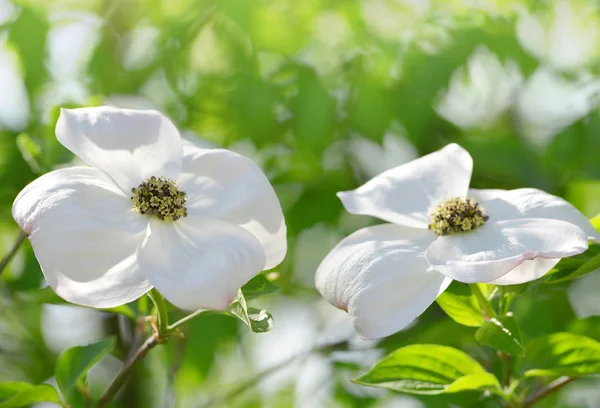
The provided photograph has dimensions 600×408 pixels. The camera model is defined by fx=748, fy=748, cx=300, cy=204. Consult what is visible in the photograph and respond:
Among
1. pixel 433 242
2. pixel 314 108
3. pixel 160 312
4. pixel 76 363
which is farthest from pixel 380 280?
pixel 314 108

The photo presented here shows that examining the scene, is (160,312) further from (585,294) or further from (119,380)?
(585,294)

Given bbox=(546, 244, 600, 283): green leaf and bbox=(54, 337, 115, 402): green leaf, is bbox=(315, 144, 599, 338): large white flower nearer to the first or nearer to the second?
bbox=(546, 244, 600, 283): green leaf

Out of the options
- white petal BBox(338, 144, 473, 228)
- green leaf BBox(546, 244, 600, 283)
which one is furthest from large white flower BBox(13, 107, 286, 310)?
green leaf BBox(546, 244, 600, 283)

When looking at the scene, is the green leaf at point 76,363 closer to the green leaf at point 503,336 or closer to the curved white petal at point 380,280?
the curved white petal at point 380,280

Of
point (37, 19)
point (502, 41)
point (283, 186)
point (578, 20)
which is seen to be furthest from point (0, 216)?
point (578, 20)

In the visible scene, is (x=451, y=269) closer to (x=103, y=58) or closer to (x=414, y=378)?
(x=414, y=378)

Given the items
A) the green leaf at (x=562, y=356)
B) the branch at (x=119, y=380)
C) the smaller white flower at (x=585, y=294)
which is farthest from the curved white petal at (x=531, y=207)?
the smaller white flower at (x=585, y=294)
